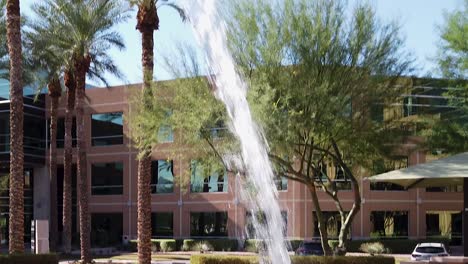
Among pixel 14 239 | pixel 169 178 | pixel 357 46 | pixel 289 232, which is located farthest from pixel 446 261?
pixel 169 178

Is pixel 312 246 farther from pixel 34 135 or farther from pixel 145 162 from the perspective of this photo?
pixel 34 135

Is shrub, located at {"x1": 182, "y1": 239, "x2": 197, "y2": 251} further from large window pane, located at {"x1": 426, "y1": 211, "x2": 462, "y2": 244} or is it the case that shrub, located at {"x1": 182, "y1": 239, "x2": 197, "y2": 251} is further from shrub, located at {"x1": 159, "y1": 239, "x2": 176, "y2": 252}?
large window pane, located at {"x1": 426, "y1": 211, "x2": 462, "y2": 244}

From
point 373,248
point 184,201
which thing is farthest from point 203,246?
point 373,248

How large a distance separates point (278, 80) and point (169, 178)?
33.4 meters

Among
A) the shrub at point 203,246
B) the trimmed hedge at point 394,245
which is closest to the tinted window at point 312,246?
the trimmed hedge at point 394,245

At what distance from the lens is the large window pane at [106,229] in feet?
177

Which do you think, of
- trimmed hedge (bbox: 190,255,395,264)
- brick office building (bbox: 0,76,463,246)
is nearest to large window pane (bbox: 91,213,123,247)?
brick office building (bbox: 0,76,463,246)

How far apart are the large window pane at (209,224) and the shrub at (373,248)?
10477mm

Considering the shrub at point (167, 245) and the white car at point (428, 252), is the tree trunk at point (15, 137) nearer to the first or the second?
the white car at point (428, 252)

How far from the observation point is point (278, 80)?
21.2 meters

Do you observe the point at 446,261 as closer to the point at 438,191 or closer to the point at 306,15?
the point at 306,15

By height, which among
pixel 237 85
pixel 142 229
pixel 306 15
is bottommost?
pixel 142 229

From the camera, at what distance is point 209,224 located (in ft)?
174

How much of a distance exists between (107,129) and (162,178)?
600cm
